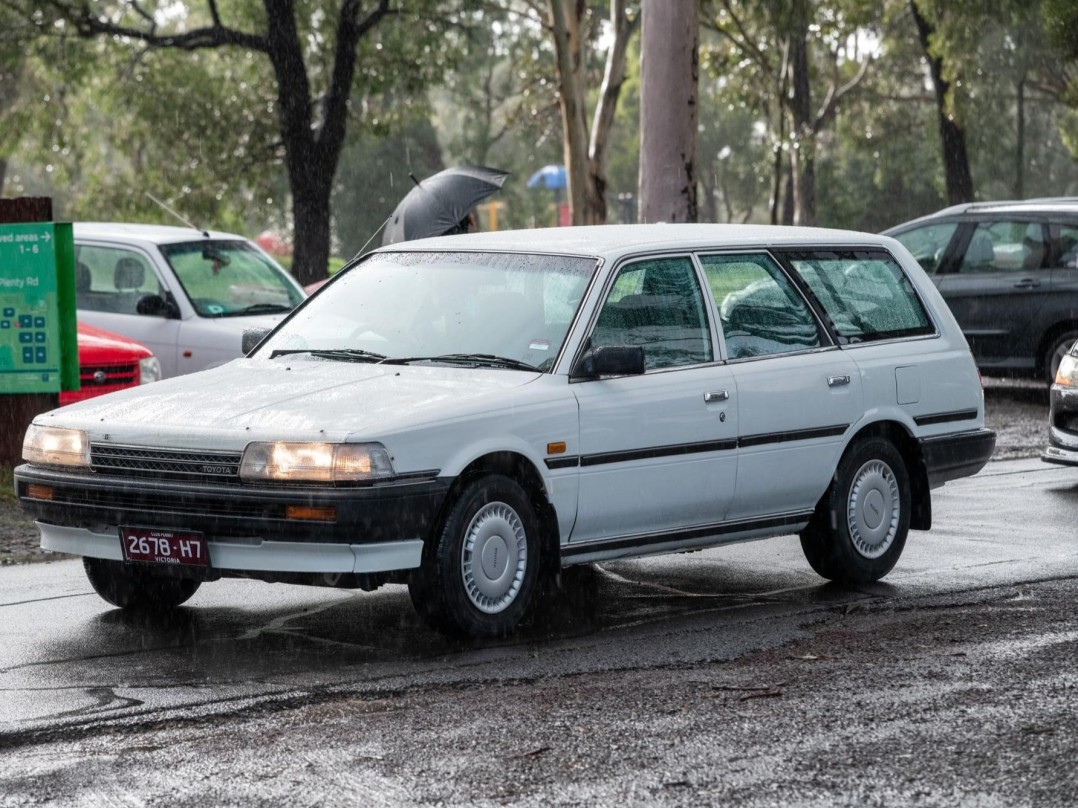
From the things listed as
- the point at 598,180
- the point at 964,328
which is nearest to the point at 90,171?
the point at 598,180

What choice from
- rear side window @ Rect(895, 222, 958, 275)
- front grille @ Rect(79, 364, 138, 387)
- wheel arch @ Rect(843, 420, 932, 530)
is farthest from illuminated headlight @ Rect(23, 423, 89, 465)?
rear side window @ Rect(895, 222, 958, 275)

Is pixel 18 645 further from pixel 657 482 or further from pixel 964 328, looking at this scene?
pixel 964 328

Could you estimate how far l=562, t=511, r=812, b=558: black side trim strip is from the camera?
7.56 metres

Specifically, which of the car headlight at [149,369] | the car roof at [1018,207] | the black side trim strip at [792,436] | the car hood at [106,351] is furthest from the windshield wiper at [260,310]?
the black side trim strip at [792,436]

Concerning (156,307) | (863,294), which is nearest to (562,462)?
(863,294)

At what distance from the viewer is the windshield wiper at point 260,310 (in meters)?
15.4

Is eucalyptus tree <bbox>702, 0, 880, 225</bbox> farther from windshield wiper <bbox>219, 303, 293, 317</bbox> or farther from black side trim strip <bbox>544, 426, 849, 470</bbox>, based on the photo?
black side trim strip <bbox>544, 426, 849, 470</bbox>

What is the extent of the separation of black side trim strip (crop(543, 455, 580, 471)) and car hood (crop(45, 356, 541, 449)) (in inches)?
12.6

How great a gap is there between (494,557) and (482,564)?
0.22 feet

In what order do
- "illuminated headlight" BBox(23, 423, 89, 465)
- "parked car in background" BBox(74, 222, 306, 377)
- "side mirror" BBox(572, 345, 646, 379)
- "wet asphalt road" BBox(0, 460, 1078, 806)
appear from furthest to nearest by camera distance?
"parked car in background" BBox(74, 222, 306, 377) → "side mirror" BBox(572, 345, 646, 379) → "illuminated headlight" BBox(23, 423, 89, 465) → "wet asphalt road" BBox(0, 460, 1078, 806)

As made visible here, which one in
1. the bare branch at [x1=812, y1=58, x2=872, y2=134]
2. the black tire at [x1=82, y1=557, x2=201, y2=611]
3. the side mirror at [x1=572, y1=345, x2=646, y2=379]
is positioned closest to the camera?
the side mirror at [x1=572, y1=345, x2=646, y2=379]

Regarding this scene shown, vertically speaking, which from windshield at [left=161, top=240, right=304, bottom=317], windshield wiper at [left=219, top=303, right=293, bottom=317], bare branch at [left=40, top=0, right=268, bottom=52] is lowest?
windshield wiper at [left=219, top=303, right=293, bottom=317]

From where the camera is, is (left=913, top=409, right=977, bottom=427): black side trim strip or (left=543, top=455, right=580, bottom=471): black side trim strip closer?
(left=543, top=455, right=580, bottom=471): black side trim strip

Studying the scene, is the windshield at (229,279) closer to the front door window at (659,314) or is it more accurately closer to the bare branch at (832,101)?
the front door window at (659,314)
